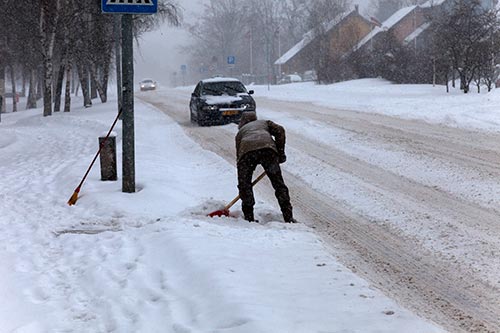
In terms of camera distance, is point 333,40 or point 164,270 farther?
point 333,40

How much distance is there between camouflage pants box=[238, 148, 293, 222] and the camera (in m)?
6.92

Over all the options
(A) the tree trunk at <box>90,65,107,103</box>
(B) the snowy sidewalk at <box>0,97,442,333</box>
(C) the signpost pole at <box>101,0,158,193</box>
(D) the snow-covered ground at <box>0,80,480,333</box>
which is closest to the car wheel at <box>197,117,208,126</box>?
(D) the snow-covered ground at <box>0,80,480,333</box>

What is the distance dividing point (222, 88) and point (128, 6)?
1281 centimetres

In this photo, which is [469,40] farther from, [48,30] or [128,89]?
[128,89]

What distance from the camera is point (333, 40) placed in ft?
205

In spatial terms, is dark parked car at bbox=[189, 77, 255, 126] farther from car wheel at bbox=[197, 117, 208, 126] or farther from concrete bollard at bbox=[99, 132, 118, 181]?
concrete bollard at bbox=[99, 132, 118, 181]

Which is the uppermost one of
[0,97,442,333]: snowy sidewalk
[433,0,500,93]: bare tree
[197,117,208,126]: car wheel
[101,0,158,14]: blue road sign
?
[433,0,500,93]: bare tree

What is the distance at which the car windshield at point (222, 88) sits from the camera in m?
20.1

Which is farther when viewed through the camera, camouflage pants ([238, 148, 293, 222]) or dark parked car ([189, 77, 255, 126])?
dark parked car ([189, 77, 255, 126])

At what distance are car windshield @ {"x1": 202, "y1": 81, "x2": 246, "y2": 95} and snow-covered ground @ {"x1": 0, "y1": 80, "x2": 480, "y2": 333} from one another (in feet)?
33.8

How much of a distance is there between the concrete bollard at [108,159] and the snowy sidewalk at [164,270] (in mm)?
225

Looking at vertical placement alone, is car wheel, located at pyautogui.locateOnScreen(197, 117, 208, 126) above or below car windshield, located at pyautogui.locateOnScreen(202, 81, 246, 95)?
below

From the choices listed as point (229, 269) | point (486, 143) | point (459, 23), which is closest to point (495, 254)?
point (229, 269)

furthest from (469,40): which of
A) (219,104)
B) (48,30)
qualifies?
(48,30)
